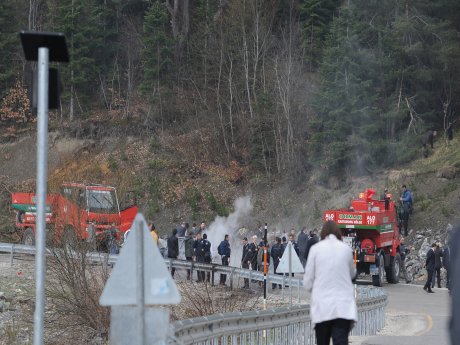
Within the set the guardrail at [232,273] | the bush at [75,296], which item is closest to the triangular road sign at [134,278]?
the bush at [75,296]

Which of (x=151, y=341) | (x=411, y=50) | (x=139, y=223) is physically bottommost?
(x=151, y=341)

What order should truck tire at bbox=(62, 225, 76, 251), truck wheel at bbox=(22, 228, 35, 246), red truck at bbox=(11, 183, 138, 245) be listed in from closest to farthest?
truck tire at bbox=(62, 225, 76, 251)
red truck at bbox=(11, 183, 138, 245)
truck wheel at bbox=(22, 228, 35, 246)

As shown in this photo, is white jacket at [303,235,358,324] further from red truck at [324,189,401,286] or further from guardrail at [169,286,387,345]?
red truck at [324,189,401,286]

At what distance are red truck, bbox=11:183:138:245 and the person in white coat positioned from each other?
54.8ft

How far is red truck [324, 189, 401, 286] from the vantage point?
3466cm

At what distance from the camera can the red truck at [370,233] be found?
34.7m

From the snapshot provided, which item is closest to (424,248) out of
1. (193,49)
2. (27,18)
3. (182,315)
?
(182,315)

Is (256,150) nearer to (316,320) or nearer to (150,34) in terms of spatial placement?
(150,34)

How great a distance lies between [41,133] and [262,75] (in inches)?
2008

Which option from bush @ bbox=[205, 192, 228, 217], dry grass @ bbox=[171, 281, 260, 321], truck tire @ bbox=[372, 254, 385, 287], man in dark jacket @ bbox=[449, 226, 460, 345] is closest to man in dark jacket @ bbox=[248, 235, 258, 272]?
truck tire @ bbox=[372, 254, 385, 287]

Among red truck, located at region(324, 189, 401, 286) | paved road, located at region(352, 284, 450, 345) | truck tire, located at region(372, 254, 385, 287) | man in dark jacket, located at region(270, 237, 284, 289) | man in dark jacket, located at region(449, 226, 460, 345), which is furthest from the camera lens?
truck tire, located at region(372, 254, 385, 287)

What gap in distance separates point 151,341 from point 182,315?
15266 mm

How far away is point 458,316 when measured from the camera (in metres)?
5.09

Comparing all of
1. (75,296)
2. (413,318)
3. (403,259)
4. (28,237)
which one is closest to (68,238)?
(75,296)
